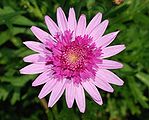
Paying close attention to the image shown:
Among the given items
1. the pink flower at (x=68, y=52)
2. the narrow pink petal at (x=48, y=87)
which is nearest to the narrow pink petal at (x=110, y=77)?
the pink flower at (x=68, y=52)

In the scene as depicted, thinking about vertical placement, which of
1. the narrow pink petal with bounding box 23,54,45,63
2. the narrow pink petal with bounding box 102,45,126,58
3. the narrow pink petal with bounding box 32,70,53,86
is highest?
the narrow pink petal with bounding box 23,54,45,63

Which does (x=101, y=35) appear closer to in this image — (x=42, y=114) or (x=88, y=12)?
(x=88, y=12)

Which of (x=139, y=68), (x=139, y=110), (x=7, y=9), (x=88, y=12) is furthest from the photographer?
(x=139, y=110)

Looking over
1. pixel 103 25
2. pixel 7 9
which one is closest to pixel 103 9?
pixel 103 25

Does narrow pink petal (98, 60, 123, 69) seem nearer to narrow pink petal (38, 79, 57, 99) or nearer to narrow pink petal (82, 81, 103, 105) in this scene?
narrow pink petal (82, 81, 103, 105)

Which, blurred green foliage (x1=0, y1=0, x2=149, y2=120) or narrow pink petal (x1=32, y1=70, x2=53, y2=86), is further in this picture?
blurred green foliage (x1=0, y1=0, x2=149, y2=120)

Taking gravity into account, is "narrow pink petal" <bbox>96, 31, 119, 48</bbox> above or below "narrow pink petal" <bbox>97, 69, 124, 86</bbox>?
above

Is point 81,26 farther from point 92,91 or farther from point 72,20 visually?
point 92,91

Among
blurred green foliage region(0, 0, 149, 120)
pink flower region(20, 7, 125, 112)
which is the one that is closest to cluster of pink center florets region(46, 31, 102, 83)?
pink flower region(20, 7, 125, 112)
